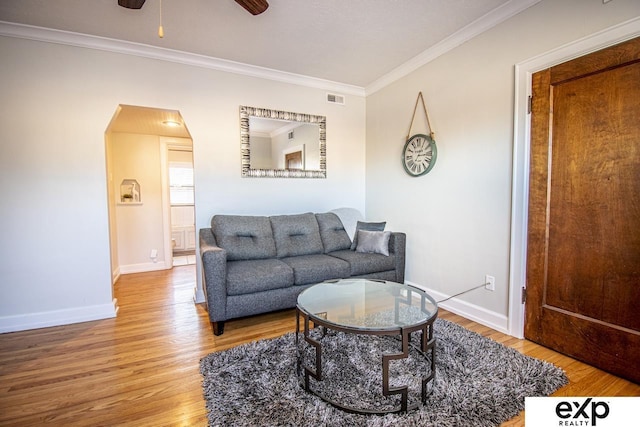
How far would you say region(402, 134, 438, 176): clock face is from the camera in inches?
119

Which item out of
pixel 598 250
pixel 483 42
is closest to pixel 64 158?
pixel 483 42

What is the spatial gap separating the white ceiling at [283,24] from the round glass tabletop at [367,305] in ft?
6.96

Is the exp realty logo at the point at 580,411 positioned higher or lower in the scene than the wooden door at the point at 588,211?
lower

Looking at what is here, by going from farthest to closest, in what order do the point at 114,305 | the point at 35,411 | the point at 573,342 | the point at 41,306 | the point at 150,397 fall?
the point at 114,305, the point at 41,306, the point at 573,342, the point at 150,397, the point at 35,411

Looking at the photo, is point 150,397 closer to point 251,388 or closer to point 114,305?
point 251,388

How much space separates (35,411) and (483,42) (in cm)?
389

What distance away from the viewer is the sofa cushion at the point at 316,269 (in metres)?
2.70

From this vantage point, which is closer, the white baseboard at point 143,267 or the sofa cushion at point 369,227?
the sofa cushion at point 369,227

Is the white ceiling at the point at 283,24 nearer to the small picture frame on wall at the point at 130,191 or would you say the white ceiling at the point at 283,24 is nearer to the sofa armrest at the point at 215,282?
the sofa armrest at the point at 215,282

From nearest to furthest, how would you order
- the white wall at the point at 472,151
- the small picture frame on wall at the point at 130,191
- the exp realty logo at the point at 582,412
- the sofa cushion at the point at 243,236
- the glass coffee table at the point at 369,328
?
the exp realty logo at the point at 582,412
the glass coffee table at the point at 369,328
the white wall at the point at 472,151
the sofa cushion at the point at 243,236
the small picture frame on wall at the point at 130,191

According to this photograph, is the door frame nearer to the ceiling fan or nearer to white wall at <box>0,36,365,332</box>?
the ceiling fan

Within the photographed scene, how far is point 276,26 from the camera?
8.18 ft

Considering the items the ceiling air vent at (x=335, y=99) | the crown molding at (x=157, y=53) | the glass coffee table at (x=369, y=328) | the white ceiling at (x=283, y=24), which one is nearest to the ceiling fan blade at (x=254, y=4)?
the white ceiling at (x=283, y=24)

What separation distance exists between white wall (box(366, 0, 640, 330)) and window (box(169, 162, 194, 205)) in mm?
4441
